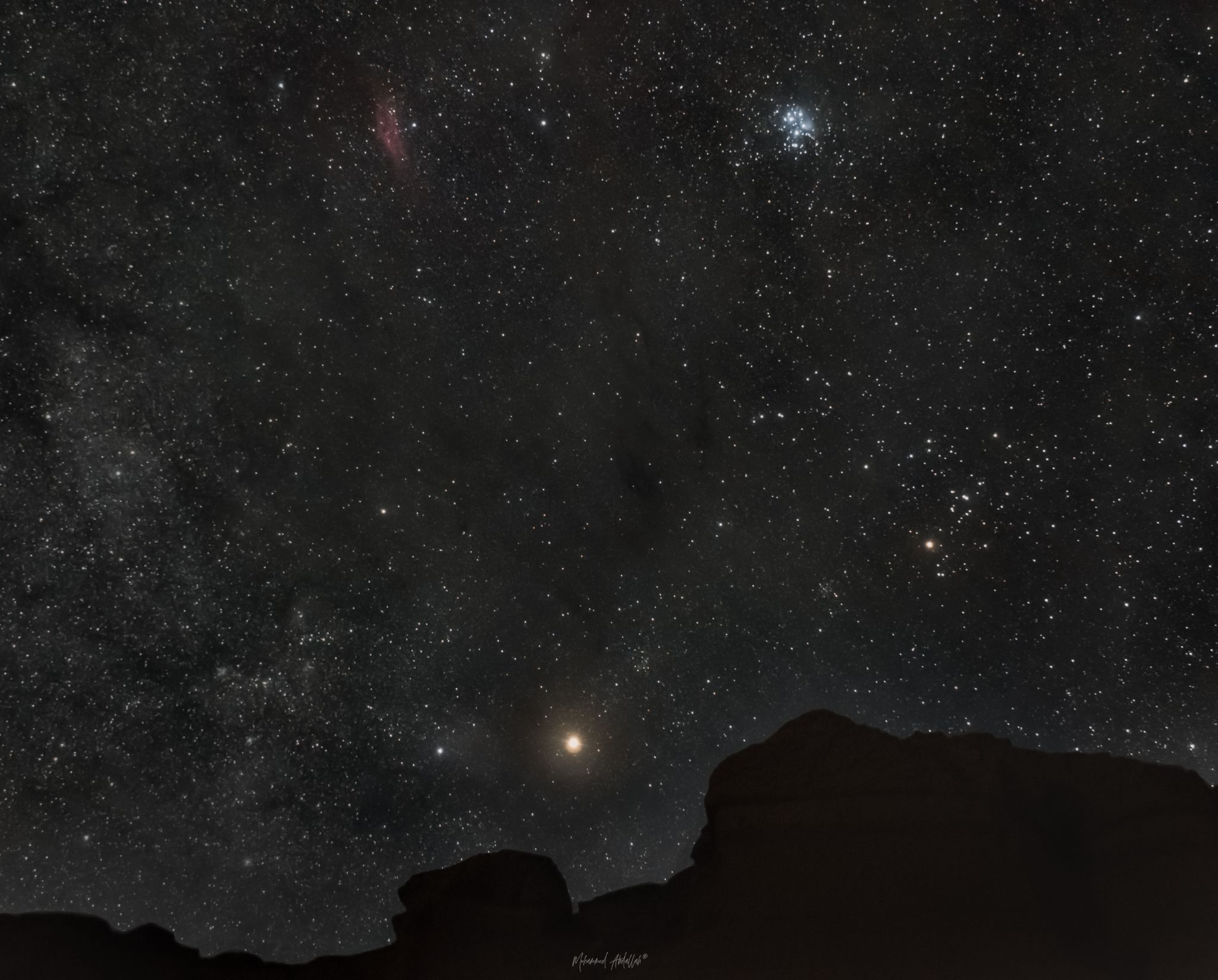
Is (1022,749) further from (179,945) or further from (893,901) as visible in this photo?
(179,945)

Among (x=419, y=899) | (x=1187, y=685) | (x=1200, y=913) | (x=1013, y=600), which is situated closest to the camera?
(x=1200, y=913)

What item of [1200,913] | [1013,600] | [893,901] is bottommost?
[1200,913]

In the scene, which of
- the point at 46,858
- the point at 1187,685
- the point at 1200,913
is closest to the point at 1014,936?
the point at 1200,913

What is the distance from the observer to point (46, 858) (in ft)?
29.6

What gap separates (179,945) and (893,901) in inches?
355

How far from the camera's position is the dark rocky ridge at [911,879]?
7.66m

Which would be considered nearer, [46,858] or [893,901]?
[893,901]

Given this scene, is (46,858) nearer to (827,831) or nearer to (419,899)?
(419,899)

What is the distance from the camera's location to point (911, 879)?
7.98 m

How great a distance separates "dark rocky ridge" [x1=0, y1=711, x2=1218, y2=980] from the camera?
766 cm

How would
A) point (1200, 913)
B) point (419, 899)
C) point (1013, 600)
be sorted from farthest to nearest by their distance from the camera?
point (419, 899) → point (1013, 600) → point (1200, 913)

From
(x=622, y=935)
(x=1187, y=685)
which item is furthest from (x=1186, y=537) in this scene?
(x=622, y=935)

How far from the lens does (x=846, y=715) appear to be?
8727 millimetres

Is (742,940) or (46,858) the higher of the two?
(46,858)
